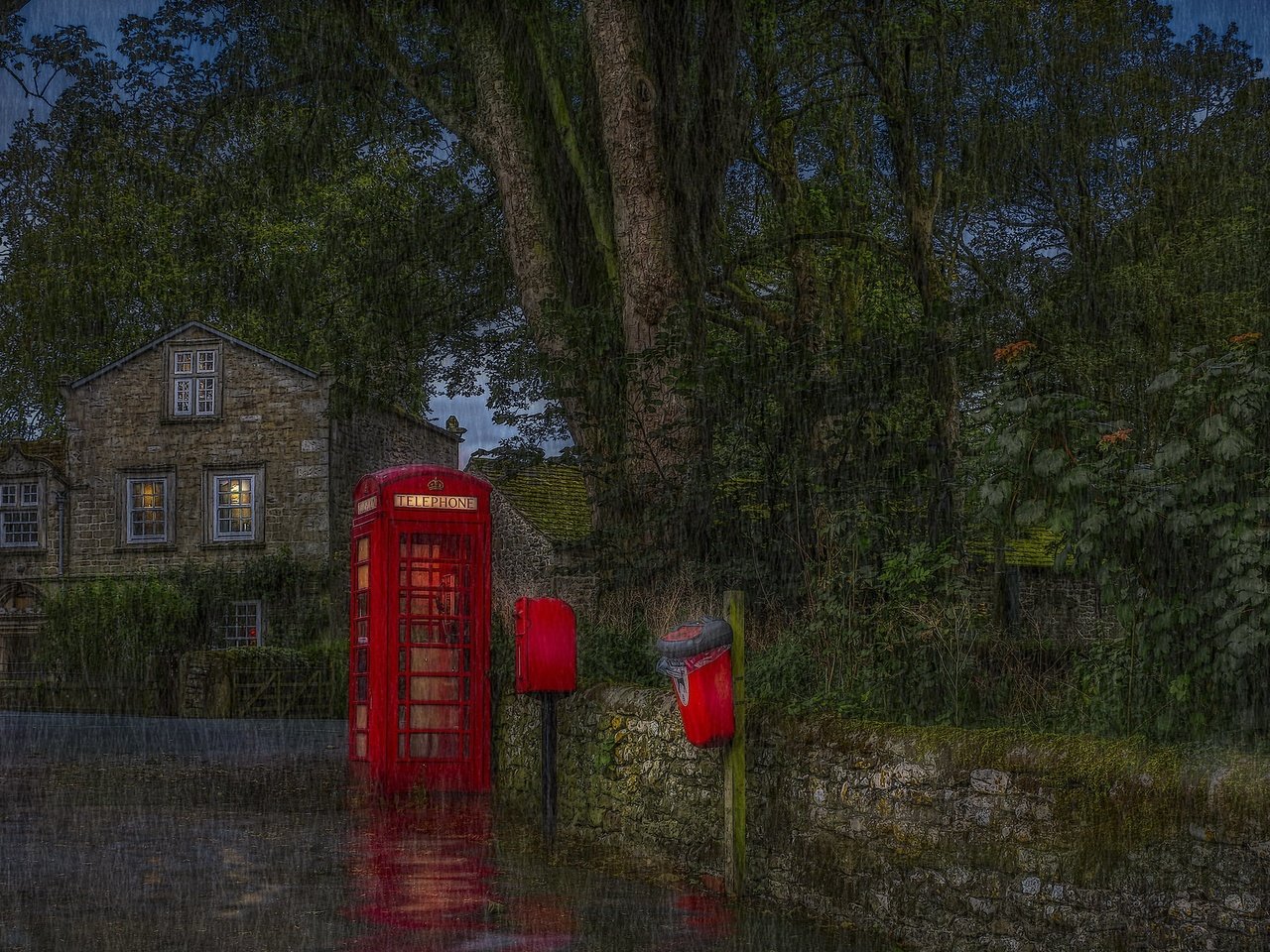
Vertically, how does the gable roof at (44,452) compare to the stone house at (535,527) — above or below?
above

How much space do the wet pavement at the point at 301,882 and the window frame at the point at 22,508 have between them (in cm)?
1992

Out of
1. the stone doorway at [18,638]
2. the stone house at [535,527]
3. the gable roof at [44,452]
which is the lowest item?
the stone doorway at [18,638]

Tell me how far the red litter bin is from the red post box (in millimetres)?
2486

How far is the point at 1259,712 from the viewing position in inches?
202

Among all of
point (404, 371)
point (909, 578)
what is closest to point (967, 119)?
point (404, 371)

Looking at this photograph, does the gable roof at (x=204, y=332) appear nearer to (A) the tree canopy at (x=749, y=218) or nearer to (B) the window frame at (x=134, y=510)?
(A) the tree canopy at (x=749, y=218)

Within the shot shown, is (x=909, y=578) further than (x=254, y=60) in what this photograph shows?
No

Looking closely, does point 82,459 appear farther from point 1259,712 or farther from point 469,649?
point 1259,712

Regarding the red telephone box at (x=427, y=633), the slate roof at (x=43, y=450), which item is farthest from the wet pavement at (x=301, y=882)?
the slate roof at (x=43, y=450)

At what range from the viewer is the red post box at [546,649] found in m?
9.55

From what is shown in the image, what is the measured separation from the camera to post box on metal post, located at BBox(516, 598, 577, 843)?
31.3 ft

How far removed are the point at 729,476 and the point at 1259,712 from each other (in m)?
6.58

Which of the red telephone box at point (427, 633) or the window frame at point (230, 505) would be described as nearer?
the red telephone box at point (427, 633)

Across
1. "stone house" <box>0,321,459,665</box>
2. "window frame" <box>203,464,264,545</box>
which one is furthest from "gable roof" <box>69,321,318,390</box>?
"window frame" <box>203,464,264,545</box>
